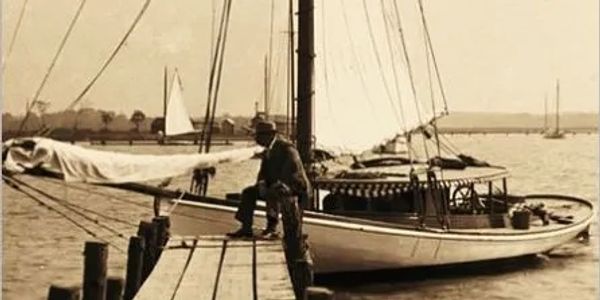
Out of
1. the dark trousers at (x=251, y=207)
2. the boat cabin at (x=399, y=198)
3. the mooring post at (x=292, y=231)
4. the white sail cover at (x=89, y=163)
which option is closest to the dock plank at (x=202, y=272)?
the dark trousers at (x=251, y=207)

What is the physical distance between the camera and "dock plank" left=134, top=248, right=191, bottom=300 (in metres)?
5.93

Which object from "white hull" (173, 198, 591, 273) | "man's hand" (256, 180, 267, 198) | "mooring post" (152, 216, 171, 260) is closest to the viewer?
"man's hand" (256, 180, 267, 198)

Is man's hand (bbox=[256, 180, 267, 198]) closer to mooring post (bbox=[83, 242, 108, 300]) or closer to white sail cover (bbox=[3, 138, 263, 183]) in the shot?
mooring post (bbox=[83, 242, 108, 300])

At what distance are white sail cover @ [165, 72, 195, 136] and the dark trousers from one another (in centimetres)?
315

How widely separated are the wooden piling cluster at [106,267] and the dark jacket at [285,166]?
1.23 meters

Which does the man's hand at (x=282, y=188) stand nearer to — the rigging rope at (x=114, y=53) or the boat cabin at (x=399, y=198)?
the rigging rope at (x=114, y=53)

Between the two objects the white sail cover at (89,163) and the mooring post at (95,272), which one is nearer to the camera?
the white sail cover at (89,163)

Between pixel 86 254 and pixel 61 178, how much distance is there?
1.68 meters

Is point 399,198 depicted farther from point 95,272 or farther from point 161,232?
point 95,272

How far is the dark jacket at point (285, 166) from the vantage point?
7285 mm

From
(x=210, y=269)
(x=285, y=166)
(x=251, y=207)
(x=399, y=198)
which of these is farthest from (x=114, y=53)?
(x=399, y=198)

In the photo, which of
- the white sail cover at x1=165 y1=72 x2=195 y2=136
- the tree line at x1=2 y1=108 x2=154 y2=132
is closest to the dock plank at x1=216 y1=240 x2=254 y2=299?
the tree line at x1=2 y1=108 x2=154 y2=132

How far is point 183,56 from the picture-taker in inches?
417

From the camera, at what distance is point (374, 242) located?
449 inches
